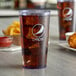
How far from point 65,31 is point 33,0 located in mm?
1955

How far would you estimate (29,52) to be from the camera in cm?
77

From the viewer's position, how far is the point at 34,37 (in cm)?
76

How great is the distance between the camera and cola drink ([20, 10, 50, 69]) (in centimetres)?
76

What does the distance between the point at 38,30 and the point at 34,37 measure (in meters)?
0.02

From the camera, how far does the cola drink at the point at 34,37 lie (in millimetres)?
756

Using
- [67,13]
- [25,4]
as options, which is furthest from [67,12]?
[25,4]

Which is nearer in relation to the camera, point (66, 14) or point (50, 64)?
point (50, 64)

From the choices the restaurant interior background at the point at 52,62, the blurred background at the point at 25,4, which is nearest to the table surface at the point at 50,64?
the restaurant interior background at the point at 52,62

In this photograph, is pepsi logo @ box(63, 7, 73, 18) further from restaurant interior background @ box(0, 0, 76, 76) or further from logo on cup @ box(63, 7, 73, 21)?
restaurant interior background @ box(0, 0, 76, 76)

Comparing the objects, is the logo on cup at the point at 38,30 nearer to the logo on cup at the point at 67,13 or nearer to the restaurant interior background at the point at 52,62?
the restaurant interior background at the point at 52,62

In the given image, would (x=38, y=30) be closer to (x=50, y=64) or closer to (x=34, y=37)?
(x=34, y=37)

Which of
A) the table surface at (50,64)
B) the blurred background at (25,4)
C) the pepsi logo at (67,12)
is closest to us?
the table surface at (50,64)

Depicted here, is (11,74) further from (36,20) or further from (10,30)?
(10,30)

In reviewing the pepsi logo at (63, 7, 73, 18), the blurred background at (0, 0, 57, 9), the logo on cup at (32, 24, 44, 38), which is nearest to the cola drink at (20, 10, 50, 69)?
the logo on cup at (32, 24, 44, 38)
